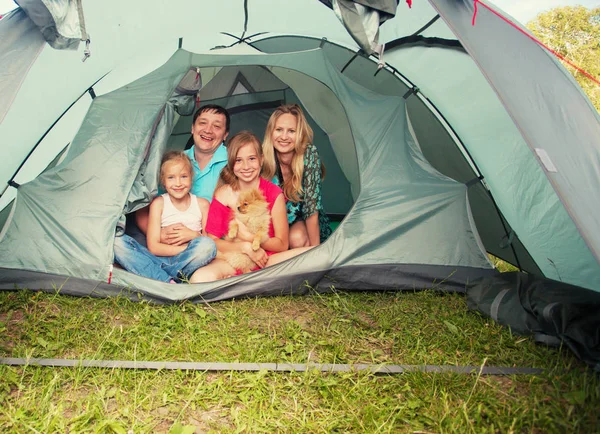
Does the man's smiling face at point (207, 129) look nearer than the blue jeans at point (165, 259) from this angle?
No

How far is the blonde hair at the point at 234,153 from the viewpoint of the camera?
3166 mm

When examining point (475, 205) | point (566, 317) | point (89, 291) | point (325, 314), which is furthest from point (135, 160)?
point (566, 317)

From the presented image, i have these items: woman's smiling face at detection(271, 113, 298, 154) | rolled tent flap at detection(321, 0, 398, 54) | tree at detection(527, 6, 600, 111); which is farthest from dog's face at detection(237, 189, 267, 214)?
tree at detection(527, 6, 600, 111)

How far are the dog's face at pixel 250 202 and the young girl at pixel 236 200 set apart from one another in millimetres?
91

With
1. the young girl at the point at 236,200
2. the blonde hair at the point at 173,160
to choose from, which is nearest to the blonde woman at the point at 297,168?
the young girl at the point at 236,200

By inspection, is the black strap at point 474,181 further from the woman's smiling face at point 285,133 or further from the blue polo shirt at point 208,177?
the blue polo shirt at point 208,177

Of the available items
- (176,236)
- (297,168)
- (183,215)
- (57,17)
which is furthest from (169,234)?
(57,17)

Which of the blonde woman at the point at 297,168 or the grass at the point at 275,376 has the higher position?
the blonde woman at the point at 297,168

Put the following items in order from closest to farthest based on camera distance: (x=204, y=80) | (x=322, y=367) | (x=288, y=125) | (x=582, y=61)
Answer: (x=322, y=367), (x=288, y=125), (x=204, y=80), (x=582, y=61)

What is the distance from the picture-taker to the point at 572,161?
6.97 ft

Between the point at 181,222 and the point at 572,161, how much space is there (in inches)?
84.0

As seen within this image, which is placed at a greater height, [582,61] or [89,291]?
[582,61]

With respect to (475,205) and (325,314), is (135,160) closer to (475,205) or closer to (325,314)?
(325,314)

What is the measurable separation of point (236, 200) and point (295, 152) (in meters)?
0.50
